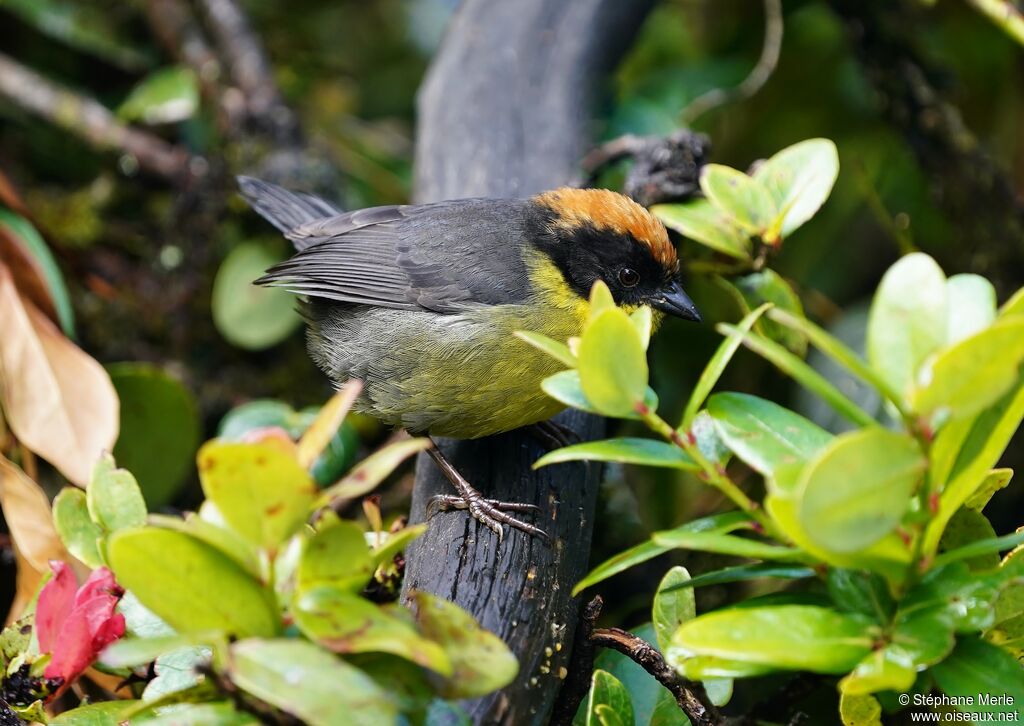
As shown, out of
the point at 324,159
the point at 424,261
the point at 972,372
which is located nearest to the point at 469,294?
the point at 424,261

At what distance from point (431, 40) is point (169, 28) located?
1273 millimetres

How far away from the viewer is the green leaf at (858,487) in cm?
120

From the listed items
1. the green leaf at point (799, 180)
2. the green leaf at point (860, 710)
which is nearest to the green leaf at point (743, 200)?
the green leaf at point (799, 180)

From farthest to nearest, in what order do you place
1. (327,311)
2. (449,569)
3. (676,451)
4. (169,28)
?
(169,28) → (327,311) → (449,569) → (676,451)

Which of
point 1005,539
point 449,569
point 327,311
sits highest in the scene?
point 1005,539

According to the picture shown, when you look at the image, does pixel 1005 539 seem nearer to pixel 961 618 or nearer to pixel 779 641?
pixel 961 618

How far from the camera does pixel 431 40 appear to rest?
5035 millimetres

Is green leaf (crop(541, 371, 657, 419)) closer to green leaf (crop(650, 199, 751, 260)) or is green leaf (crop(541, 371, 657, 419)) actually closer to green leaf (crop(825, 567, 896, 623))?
green leaf (crop(825, 567, 896, 623))

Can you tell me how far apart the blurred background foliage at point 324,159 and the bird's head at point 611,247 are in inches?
28.9

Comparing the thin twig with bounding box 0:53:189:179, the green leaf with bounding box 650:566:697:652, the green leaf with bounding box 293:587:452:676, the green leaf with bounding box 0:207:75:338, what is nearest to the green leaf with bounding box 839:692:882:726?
the green leaf with bounding box 650:566:697:652

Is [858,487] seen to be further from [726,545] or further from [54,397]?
[54,397]

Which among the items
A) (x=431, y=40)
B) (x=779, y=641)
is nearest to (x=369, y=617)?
(x=779, y=641)

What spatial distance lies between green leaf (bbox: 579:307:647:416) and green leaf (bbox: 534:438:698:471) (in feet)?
0.26

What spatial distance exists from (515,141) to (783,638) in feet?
7.78
